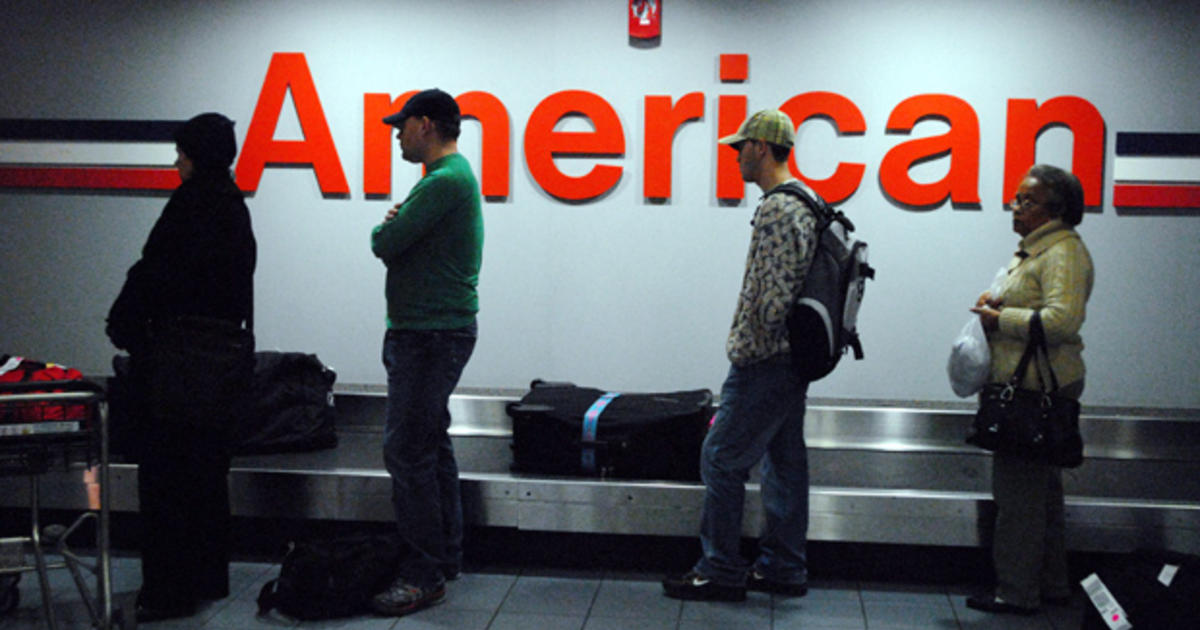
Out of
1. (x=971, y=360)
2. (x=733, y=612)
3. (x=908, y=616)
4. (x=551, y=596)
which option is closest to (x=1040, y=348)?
(x=971, y=360)

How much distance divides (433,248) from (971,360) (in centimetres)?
173

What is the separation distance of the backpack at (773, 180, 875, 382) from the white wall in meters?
1.86

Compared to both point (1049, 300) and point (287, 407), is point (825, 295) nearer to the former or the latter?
point (1049, 300)

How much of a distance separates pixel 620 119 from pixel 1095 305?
239cm

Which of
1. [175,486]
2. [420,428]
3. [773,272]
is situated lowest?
[175,486]

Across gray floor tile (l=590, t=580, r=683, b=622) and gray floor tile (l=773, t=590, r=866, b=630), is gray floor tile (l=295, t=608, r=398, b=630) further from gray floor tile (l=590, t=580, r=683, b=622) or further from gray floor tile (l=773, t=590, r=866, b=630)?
gray floor tile (l=773, t=590, r=866, b=630)

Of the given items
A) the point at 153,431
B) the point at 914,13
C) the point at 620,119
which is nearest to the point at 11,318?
the point at 153,431

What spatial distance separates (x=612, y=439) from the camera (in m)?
4.07

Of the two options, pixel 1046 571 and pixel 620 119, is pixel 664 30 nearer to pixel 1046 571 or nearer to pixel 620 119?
pixel 620 119

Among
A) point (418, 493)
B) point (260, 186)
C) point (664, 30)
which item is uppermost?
point (664, 30)

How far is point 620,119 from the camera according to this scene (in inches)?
213

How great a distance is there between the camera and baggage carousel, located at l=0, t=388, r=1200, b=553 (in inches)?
151

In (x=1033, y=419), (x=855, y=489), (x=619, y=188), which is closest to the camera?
(x=1033, y=419)

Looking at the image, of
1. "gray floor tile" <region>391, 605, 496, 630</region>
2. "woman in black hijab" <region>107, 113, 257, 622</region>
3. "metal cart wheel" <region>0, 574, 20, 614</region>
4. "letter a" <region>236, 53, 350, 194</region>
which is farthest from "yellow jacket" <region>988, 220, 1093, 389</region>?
"letter a" <region>236, 53, 350, 194</region>
